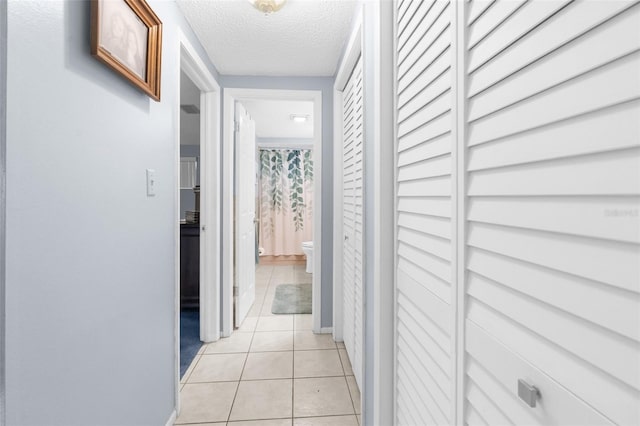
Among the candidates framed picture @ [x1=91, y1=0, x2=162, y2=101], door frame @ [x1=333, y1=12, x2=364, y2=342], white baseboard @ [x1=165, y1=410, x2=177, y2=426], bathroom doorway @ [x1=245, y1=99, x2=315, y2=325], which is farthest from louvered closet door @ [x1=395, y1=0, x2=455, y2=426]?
bathroom doorway @ [x1=245, y1=99, x2=315, y2=325]

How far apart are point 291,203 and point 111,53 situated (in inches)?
193

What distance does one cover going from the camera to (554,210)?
48 centimetres

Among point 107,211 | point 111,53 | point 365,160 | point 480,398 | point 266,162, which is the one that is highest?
point 266,162

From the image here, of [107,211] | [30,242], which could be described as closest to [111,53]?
[107,211]

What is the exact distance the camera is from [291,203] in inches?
235

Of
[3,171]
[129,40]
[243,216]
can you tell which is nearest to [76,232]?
[3,171]

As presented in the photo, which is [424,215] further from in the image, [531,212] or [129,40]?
[129,40]

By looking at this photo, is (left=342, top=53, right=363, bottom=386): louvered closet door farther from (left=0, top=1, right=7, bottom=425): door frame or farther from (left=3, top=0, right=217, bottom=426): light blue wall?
(left=0, top=1, right=7, bottom=425): door frame

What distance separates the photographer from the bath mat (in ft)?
11.3

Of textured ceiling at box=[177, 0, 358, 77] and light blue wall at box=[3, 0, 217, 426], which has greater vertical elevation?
textured ceiling at box=[177, 0, 358, 77]

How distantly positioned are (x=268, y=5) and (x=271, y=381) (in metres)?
2.21

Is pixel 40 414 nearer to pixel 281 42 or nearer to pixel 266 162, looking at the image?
pixel 281 42

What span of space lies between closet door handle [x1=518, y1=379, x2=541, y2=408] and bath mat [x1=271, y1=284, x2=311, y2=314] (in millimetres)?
2978

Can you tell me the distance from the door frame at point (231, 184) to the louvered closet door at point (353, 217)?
0.99ft
